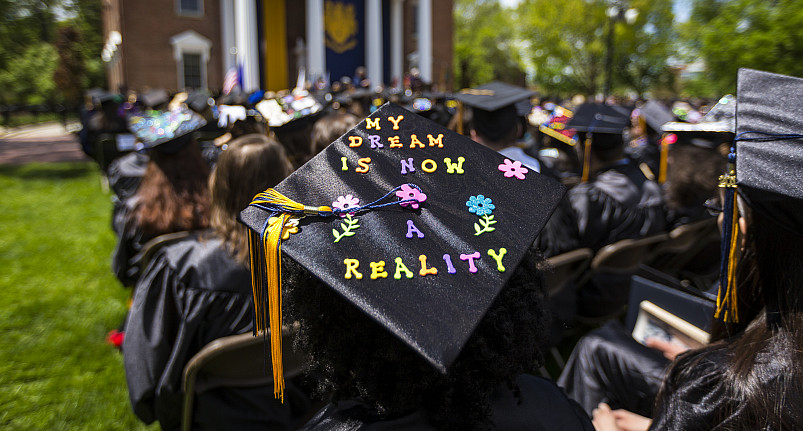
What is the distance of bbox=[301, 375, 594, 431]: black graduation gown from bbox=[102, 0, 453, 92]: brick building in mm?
19964

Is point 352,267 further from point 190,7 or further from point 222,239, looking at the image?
point 190,7

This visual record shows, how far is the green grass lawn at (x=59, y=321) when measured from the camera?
2.55 metres

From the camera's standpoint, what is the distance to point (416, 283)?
942 millimetres

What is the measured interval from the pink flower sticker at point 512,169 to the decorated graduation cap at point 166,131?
2355mm

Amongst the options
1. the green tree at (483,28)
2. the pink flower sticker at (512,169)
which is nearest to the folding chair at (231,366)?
the pink flower sticker at (512,169)

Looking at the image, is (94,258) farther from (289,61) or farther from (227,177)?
(289,61)

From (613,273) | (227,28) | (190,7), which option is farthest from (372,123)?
(190,7)

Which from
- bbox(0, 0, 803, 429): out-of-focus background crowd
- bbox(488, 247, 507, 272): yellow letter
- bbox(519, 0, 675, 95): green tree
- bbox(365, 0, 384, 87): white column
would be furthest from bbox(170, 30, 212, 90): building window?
bbox(488, 247, 507, 272): yellow letter

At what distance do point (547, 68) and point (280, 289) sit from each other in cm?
3570

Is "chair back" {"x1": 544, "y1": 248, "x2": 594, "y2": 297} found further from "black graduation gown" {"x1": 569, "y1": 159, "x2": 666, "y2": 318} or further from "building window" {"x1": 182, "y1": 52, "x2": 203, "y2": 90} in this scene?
"building window" {"x1": 182, "y1": 52, "x2": 203, "y2": 90}

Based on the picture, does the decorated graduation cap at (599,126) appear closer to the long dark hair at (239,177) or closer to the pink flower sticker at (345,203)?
the long dark hair at (239,177)

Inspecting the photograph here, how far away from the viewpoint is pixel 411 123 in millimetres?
1235

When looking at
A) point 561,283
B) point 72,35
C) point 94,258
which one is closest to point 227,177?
point 561,283

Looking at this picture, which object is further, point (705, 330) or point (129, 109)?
point (129, 109)
